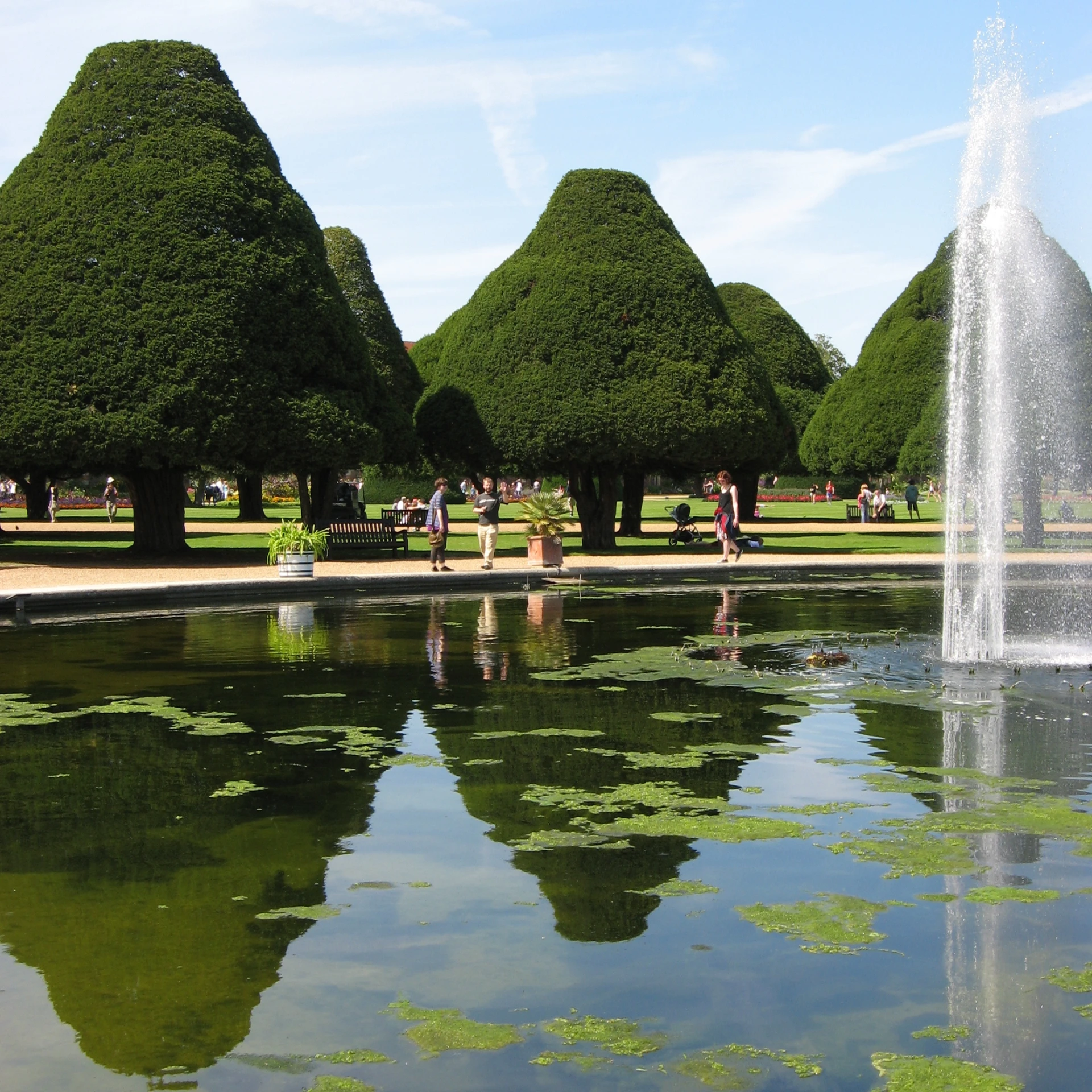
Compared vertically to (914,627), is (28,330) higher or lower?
higher

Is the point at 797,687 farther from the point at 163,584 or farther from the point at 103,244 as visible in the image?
the point at 103,244

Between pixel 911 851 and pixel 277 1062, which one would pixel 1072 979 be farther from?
pixel 277 1062

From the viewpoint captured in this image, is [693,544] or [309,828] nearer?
[309,828]

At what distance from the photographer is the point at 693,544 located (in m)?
35.3

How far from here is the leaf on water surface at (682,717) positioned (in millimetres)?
10102

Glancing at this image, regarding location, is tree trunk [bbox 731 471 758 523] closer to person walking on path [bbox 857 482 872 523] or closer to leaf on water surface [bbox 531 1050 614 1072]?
person walking on path [bbox 857 482 872 523]

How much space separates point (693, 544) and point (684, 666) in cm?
2255

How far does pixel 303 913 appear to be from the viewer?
5754 mm

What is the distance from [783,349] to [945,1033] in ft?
181

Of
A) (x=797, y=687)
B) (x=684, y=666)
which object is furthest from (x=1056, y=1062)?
(x=684, y=666)

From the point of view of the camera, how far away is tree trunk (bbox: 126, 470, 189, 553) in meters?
30.2

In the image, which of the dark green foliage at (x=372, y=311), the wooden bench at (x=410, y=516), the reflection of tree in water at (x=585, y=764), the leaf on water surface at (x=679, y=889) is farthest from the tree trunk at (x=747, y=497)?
the leaf on water surface at (x=679, y=889)

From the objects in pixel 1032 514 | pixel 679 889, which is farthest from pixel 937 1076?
pixel 1032 514

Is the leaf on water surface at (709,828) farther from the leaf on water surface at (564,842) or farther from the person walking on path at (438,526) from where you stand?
the person walking on path at (438,526)
